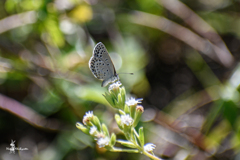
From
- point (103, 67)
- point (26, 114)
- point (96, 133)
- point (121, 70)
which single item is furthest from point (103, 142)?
point (26, 114)

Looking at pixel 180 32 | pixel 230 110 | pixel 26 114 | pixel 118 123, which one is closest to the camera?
pixel 118 123

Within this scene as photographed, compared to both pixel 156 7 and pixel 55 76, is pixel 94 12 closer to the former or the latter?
pixel 156 7

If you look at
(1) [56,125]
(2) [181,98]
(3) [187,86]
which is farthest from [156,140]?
(1) [56,125]

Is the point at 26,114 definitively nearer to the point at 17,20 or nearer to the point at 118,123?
the point at 17,20

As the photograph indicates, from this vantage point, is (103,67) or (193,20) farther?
(193,20)

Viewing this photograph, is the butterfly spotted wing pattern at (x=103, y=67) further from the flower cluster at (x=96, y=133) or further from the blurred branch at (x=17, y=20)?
the blurred branch at (x=17, y=20)

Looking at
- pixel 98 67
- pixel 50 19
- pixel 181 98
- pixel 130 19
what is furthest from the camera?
pixel 130 19
